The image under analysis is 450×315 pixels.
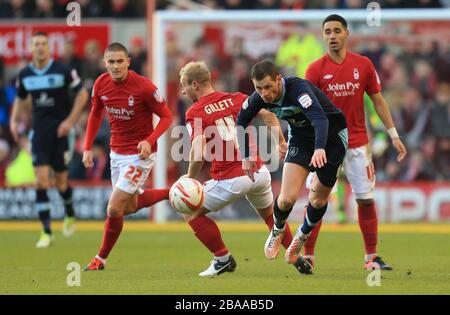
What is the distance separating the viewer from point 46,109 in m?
14.4

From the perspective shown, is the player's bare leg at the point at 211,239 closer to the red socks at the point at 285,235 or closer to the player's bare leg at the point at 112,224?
the red socks at the point at 285,235

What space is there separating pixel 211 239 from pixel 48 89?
5.19 meters

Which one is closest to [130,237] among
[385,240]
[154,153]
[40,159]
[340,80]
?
[40,159]

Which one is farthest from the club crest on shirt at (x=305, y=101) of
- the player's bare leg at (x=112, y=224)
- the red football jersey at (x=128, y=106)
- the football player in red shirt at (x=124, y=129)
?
the player's bare leg at (x=112, y=224)

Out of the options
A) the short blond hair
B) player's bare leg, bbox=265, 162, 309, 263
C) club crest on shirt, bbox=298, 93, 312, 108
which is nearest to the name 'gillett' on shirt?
the short blond hair

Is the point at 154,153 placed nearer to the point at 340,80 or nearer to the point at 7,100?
the point at 340,80

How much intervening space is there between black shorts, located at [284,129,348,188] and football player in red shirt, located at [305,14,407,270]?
0.88m

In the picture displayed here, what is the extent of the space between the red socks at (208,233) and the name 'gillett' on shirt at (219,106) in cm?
99

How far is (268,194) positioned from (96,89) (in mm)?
2076

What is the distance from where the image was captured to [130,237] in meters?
15.6

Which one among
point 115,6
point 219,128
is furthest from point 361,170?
point 115,6

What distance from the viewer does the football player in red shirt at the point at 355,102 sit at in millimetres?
10500

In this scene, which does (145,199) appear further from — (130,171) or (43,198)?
(43,198)

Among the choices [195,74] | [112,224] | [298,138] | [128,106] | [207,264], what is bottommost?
[207,264]
